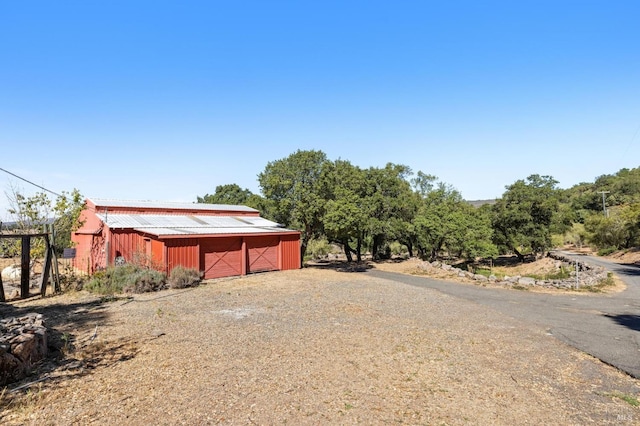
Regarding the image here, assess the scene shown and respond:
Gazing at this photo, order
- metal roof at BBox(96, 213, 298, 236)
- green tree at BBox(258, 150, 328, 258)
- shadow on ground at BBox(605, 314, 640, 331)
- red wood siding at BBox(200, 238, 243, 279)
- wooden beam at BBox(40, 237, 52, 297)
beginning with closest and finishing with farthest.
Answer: shadow on ground at BBox(605, 314, 640, 331) → wooden beam at BBox(40, 237, 52, 297) → red wood siding at BBox(200, 238, 243, 279) → metal roof at BBox(96, 213, 298, 236) → green tree at BBox(258, 150, 328, 258)

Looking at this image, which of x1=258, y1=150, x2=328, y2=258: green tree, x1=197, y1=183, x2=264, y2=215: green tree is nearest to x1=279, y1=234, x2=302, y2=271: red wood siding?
x1=258, y1=150, x2=328, y2=258: green tree

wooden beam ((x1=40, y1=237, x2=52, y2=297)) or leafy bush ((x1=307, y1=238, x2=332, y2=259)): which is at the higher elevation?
wooden beam ((x1=40, y1=237, x2=52, y2=297))

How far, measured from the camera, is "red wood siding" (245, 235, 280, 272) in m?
24.3

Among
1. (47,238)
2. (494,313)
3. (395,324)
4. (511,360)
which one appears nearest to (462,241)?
(494,313)

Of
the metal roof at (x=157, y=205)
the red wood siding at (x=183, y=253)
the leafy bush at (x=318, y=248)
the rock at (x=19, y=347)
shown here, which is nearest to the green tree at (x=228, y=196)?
the leafy bush at (x=318, y=248)

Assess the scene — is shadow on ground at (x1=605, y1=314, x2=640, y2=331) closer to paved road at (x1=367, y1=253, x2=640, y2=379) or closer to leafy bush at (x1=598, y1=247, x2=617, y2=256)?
paved road at (x1=367, y1=253, x2=640, y2=379)

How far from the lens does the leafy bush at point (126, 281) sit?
16.1 meters

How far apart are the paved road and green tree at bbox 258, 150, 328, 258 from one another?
30.6 ft

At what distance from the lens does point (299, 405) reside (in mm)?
5855

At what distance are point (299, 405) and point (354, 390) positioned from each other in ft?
3.91

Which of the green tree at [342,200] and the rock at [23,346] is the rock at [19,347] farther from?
the green tree at [342,200]

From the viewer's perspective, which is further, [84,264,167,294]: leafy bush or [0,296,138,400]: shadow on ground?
[84,264,167,294]: leafy bush

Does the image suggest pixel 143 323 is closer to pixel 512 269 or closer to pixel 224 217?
pixel 224 217

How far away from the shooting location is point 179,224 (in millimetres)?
24922
